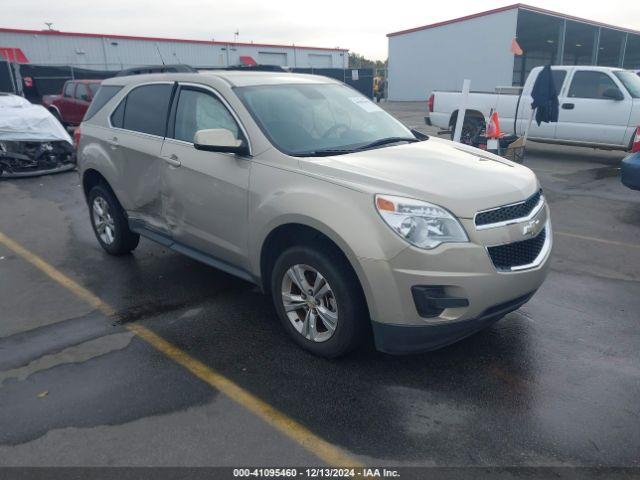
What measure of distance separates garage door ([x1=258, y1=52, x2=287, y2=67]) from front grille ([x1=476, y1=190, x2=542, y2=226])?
125 feet

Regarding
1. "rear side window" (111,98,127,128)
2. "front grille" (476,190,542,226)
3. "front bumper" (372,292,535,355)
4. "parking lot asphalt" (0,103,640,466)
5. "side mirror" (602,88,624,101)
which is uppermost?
"rear side window" (111,98,127,128)

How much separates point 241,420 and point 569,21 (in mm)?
35621

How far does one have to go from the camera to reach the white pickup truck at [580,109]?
35.6 feet

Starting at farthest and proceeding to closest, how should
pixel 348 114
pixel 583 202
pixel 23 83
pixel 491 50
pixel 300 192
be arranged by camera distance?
1. pixel 491 50
2. pixel 23 83
3. pixel 583 202
4. pixel 348 114
5. pixel 300 192

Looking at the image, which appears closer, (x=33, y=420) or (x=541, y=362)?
(x=33, y=420)

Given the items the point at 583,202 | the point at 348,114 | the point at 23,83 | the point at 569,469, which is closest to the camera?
the point at 569,469

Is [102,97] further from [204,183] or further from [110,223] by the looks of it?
[204,183]


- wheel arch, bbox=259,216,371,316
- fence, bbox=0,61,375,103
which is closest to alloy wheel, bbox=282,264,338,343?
wheel arch, bbox=259,216,371,316

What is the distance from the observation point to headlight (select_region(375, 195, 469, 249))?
307 centimetres

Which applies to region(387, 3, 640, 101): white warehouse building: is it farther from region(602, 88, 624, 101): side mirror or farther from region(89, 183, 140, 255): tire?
region(89, 183, 140, 255): tire

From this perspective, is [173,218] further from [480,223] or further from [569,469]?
[569,469]

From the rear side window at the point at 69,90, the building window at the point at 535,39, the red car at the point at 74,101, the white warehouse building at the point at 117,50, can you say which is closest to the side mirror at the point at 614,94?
the red car at the point at 74,101

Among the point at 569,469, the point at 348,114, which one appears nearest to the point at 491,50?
the point at 348,114

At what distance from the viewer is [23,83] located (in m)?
22.4
